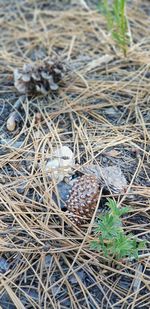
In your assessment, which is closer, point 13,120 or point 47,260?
point 47,260

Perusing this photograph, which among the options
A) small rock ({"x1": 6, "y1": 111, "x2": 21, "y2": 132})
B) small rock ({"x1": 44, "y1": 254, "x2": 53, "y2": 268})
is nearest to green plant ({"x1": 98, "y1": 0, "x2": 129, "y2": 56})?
small rock ({"x1": 6, "y1": 111, "x2": 21, "y2": 132})

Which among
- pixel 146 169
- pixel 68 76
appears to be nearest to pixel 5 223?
pixel 146 169

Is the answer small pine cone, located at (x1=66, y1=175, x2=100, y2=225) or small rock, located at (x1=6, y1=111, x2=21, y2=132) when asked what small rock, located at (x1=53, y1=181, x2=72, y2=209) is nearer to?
small pine cone, located at (x1=66, y1=175, x2=100, y2=225)

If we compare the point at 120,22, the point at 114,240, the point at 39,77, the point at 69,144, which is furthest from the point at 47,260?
the point at 120,22

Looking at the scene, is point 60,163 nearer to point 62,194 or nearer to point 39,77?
point 62,194

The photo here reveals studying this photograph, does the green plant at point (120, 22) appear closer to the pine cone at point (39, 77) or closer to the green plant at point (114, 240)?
the pine cone at point (39, 77)

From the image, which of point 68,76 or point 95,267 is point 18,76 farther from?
point 95,267
